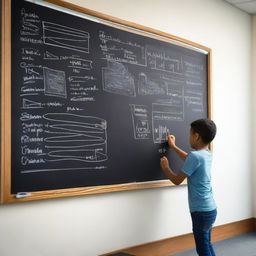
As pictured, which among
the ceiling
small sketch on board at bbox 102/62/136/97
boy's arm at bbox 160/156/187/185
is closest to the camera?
small sketch on board at bbox 102/62/136/97

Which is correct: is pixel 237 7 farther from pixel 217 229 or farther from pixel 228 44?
pixel 217 229

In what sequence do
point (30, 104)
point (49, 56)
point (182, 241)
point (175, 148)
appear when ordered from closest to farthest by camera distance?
point (30, 104) → point (49, 56) → point (175, 148) → point (182, 241)

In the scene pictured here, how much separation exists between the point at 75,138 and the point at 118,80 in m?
0.66

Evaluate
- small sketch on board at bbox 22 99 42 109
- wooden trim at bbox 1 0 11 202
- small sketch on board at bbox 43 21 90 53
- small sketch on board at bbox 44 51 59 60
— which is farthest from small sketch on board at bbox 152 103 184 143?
wooden trim at bbox 1 0 11 202

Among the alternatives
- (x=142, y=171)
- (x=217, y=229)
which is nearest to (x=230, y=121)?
(x=217, y=229)

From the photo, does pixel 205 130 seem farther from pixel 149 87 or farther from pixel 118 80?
pixel 118 80

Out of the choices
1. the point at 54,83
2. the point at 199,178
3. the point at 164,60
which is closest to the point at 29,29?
the point at 54,83

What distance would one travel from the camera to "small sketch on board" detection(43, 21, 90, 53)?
2881 mm

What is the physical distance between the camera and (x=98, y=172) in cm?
318

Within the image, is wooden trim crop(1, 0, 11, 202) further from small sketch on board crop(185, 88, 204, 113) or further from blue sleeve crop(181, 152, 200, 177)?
small sketch on board crop(185, 88, 204, 113)

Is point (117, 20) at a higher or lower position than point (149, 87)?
higher

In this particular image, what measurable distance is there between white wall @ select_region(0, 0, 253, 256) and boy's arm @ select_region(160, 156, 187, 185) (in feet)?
0.84

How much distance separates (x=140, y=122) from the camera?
3.55 meters

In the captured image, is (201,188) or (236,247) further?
(236,247)
